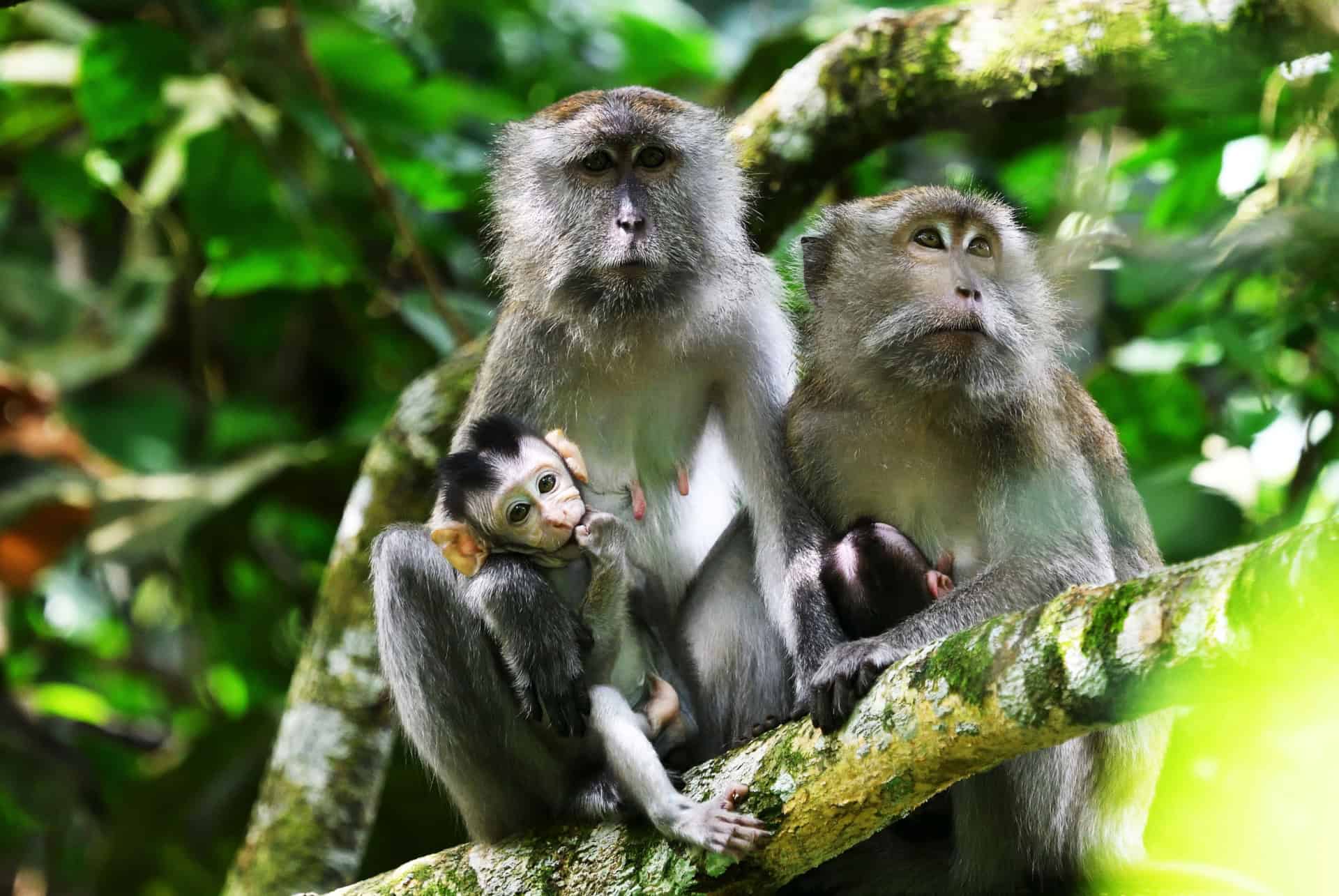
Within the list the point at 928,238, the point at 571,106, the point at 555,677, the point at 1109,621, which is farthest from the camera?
the point at 571,106

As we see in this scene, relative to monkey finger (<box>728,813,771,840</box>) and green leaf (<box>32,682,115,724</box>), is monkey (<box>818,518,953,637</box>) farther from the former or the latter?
green leaf (<box>32,682,115,724</box>)

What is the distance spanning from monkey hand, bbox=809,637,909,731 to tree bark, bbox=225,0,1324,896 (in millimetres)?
2483

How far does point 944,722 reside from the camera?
3.10m

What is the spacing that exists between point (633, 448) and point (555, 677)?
96cm

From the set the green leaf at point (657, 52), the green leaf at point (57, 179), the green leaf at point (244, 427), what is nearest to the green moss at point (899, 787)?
the green leaf at point (657, 52)

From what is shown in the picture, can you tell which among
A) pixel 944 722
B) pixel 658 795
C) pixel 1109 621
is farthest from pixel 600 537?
pixel 1109 621

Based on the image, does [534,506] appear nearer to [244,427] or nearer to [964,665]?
[964,665]

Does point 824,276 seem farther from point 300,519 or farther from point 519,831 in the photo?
point 300,519

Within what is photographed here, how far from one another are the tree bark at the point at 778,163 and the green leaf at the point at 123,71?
1797 millimetres

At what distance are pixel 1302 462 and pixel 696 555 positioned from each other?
101 inches

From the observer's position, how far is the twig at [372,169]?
6.17 meters

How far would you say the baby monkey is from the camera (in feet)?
13.5

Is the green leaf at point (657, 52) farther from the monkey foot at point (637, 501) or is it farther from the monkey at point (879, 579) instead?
the monkey at point (879, 579)

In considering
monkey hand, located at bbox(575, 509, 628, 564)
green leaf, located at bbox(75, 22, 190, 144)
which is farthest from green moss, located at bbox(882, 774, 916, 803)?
green leaf, located at bbox(75, 22, 190, 144)
